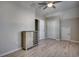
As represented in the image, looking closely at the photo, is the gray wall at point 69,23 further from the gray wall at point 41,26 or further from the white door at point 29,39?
the white door at point 29,39

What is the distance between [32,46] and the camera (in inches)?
196

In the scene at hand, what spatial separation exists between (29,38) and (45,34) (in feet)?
14.0

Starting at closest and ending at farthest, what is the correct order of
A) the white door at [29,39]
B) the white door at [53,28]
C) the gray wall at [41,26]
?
the white door at [29,39]
the gray wall at [41,26]
the white door at [53,28]

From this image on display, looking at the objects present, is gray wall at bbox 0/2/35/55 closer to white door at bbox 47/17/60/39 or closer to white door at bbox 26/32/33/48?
white door at bbox 26/32/33/48

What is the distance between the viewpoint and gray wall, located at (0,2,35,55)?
11.6 ft

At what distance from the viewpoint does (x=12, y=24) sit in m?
4.02

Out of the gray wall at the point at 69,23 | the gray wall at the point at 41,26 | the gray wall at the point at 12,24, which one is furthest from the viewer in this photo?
the gray wall at the point at 41,26

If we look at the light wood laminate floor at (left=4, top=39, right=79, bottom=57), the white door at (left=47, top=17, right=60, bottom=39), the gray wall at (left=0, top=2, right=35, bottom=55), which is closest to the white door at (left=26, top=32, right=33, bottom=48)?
the light wood laminate floor at (left=4, top=39, right=79, bottom=57)

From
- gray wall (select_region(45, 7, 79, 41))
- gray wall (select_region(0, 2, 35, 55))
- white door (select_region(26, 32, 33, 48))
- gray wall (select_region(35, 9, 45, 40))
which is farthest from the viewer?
gray wall (select_region(35, 9, 45, 40))

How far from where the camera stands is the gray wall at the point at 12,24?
3.53m

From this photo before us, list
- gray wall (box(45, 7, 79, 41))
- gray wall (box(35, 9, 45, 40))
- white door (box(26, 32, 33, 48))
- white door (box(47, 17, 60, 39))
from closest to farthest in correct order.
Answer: white door (box(26, 32, 33, 48)) < gray wall (box(45, 7, 79, 41)) < gray wall (box(35, 9, 45, 40)) < white door (box(47, 17, 60, 39))

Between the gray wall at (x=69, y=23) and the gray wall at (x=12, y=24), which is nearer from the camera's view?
the gray wall at (x=12, y=24)

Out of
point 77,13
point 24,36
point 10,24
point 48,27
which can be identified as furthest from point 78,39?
point 10,24

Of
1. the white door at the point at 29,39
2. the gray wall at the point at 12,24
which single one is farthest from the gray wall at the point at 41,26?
the white door at the point at 29,39
